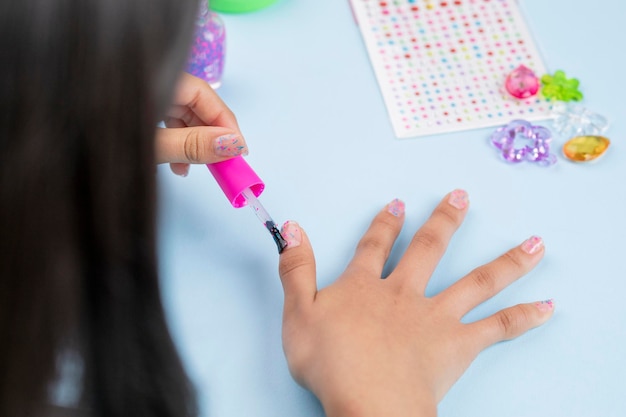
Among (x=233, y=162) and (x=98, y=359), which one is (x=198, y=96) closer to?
(x=233, y=162)

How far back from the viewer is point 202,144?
63cm

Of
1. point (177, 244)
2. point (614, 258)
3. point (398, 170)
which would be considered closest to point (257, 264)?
point (177, 244)

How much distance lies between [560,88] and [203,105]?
15.4 inches

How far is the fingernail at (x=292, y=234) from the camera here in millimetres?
657

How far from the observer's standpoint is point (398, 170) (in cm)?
76

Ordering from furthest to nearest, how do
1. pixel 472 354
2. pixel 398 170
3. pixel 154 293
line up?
pixel 398 170
pixel 472 354
pixel 154 293

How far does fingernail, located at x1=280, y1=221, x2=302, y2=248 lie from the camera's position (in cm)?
66

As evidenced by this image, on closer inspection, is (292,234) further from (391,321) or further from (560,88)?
(560,88)

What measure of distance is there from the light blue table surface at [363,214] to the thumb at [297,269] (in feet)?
0.10

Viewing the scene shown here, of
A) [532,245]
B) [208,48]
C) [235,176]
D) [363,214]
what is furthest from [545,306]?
[208,48]

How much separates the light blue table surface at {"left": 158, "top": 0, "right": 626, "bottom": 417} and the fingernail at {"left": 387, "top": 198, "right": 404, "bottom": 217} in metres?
0.02

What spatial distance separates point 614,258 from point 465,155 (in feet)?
0.58

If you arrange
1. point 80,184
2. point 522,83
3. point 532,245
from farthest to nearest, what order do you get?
Answer: 1. point 522,83
2. point 532,245
3. point 80,184

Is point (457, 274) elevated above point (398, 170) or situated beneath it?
situated beneath
